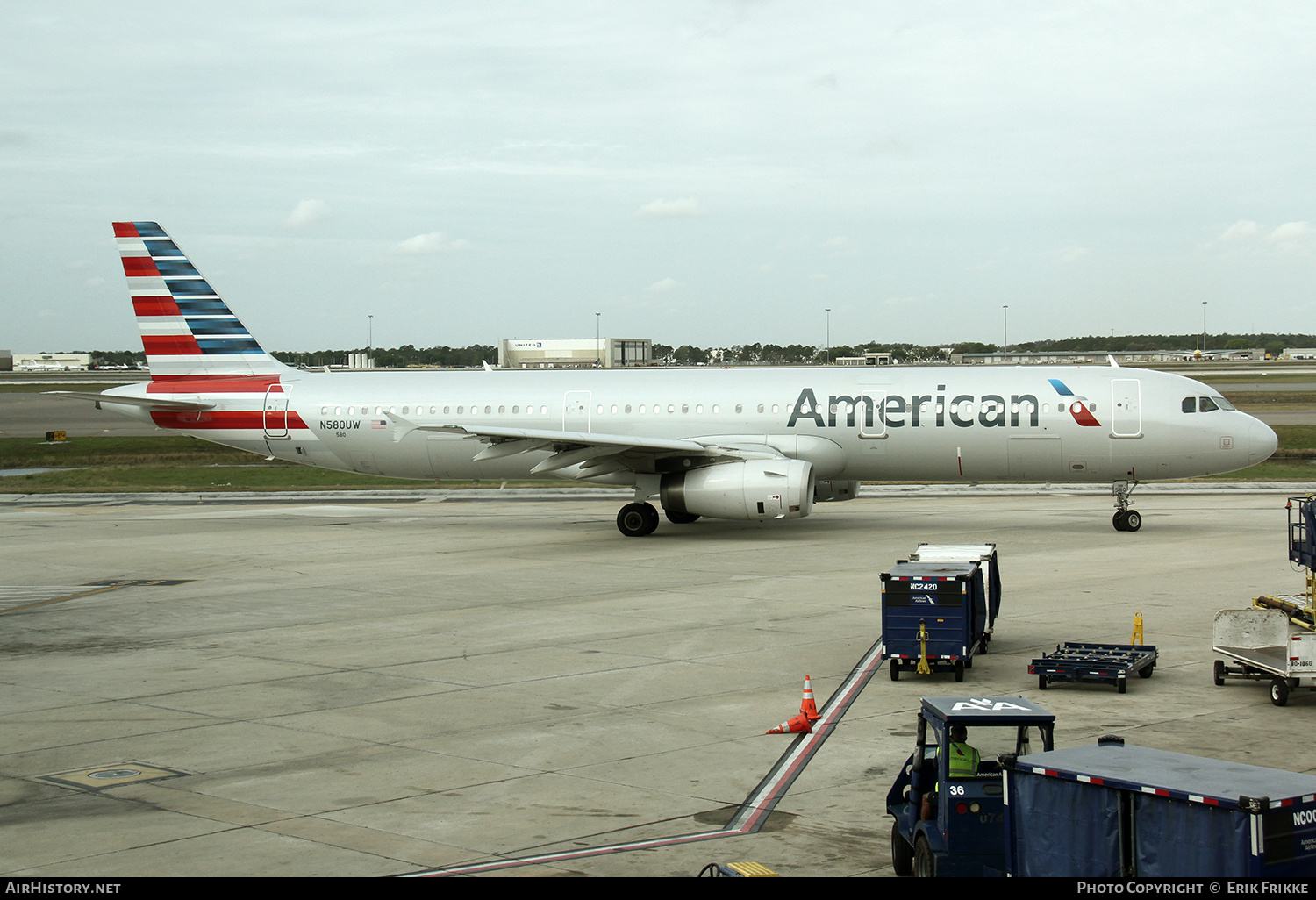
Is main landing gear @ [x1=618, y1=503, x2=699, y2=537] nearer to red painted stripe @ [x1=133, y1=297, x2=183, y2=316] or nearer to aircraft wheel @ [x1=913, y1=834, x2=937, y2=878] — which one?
red painted stripe @ [x1=133, y1=297, x2=183, y2=316]

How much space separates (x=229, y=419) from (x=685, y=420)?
47.3 feet

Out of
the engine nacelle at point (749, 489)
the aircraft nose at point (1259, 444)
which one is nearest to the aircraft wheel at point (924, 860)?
the engine nacelle at point (749, 489)

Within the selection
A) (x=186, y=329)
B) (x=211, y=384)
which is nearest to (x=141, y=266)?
(x=186, y=329)

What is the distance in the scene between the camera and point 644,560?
27938 millimetres

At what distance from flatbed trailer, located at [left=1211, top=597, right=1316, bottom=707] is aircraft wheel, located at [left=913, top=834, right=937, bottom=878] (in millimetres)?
8201

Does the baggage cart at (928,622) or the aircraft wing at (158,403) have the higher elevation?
the aircraft wing at (158,403)

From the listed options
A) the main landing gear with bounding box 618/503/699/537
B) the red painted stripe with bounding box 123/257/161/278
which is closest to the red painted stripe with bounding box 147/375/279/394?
the red painted stripe with bounding box 123/257/161/278

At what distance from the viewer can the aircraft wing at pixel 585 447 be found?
1193 inches

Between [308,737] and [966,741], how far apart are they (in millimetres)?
8181

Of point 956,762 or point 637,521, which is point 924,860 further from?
point 637,521

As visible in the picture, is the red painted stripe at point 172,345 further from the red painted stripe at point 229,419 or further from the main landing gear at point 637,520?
the main landing gear at point 637,520

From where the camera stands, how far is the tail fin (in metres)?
36.6

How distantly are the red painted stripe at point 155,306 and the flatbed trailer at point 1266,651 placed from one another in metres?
31.8
